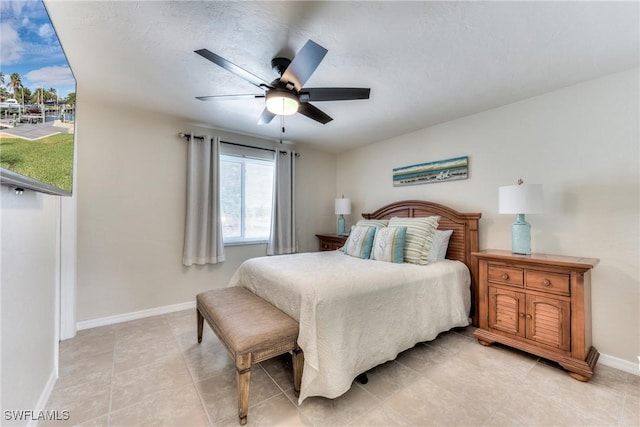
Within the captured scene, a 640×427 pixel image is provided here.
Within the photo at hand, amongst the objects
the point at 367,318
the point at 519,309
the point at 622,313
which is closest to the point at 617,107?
the point at 622,313

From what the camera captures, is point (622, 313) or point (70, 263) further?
point (70, 263)

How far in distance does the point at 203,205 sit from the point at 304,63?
7.88 feet

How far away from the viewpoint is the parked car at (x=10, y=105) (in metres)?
0.81

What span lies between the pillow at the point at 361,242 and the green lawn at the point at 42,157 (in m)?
2.47

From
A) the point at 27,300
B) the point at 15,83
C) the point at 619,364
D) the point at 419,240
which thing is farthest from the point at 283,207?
the point at 619,364

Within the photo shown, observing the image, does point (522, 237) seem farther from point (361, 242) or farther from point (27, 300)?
point (27, 300)

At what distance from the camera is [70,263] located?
2490mm

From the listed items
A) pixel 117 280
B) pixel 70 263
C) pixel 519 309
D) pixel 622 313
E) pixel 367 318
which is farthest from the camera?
pixel 117 280

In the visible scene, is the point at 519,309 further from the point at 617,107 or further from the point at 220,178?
the point at 220,178

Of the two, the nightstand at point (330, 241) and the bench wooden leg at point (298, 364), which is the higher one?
Result: the nightstand at point (330, 241)

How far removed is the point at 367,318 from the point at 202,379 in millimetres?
1304

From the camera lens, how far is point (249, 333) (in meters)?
1.56


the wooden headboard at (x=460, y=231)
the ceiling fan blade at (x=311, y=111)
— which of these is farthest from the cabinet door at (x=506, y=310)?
the ceiling fan blade at (x=311, y=111)

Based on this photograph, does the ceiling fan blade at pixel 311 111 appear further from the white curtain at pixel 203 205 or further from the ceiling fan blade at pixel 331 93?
the white curtain at pixel 203 205
